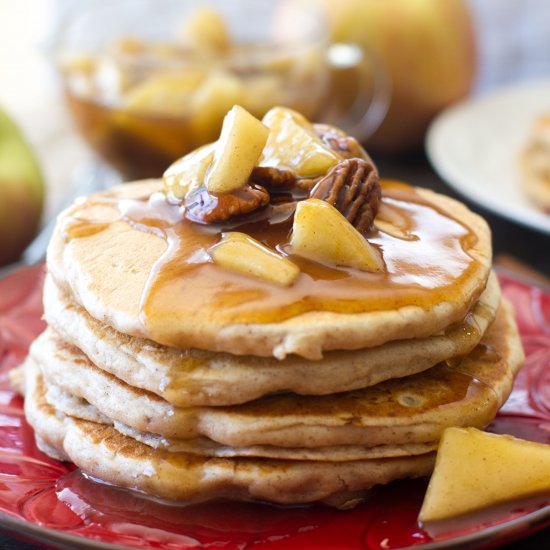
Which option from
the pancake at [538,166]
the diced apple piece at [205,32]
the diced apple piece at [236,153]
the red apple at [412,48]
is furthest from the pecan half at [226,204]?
the red apple at [412,48]

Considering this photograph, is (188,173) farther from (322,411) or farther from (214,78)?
(214,78)

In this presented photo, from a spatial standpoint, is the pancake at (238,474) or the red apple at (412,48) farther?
the red apple at (412,48)

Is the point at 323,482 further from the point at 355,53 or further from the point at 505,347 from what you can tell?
the point at 355,53

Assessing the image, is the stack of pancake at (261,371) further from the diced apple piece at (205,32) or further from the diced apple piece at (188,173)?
the diced apple piece at (205,32)

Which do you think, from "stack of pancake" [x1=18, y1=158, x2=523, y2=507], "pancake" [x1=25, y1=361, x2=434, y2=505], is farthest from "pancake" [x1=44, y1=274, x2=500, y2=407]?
"pancake" [x1=25, y1=361, x2=434, y2=505]

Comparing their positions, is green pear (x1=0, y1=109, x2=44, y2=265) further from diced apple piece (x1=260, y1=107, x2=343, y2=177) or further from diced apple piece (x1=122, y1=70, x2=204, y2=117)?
diced apple piece (x1=260, y1=107, x2=343, y2=177)
